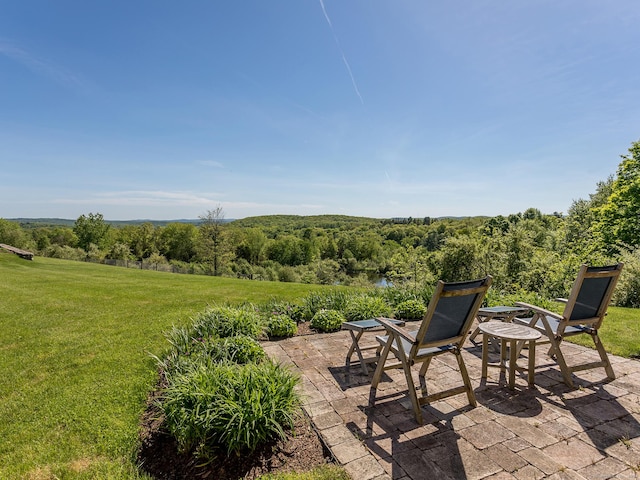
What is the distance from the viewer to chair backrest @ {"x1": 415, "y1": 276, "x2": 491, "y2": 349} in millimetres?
2496

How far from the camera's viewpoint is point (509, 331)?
3.12m

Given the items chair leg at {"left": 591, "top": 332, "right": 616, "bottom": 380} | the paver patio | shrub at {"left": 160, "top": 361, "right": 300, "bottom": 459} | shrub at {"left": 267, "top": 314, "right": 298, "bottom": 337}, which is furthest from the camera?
shrub at {"left": 267, "top": 314, "right": 298, "bottom": 337}

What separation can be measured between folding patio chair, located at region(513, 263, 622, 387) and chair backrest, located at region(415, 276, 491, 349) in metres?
1.18

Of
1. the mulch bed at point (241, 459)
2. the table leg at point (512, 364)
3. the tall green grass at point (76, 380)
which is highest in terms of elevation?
the table leg at point (512, 364)

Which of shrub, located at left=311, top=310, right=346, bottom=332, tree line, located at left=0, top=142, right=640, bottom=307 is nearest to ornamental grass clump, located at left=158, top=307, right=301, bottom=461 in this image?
shrub, located at left=311, top=310, right=346, bottom=332

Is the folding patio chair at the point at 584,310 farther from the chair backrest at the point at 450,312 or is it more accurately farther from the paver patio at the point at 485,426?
the chair backrest at the point at 450,312

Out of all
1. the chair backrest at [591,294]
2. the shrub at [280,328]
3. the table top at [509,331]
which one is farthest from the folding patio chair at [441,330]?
the shrub at [280,328]

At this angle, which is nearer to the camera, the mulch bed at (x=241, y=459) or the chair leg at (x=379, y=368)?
the mulch bed at (x=241, y=459)

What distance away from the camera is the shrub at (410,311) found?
616 cm

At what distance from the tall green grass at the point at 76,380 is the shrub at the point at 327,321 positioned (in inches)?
97.9

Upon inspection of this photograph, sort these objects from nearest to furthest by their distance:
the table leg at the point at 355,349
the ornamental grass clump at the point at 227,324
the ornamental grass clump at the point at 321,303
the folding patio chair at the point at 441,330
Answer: the folding patio chair at the point at 441,330 < the table leg at the point at 355,349 < the ornamental grass clump at the point at 227,324 < the ornamental grass clump at the point at 321,303

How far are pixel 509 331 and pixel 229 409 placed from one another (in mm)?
2768

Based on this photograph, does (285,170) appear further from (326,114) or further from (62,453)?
(62,453)

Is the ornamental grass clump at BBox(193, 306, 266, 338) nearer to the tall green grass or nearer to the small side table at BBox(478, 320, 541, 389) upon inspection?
the tall green grass
